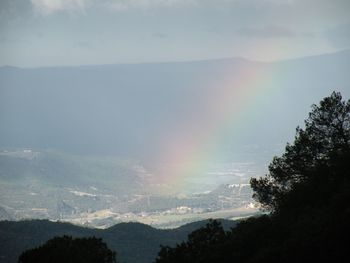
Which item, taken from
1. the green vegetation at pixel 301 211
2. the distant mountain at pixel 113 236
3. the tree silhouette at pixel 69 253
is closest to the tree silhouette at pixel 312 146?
the green vegetation at pixel 301 211

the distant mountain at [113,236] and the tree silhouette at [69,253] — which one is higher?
the distant mountain at [113,236]

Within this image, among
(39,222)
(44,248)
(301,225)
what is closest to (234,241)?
(301,225)

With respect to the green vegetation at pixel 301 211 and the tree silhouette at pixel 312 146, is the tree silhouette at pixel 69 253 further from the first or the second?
the tree silhouette at pixel 312 146

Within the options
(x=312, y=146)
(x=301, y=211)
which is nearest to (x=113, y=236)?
(x=312, y=146)

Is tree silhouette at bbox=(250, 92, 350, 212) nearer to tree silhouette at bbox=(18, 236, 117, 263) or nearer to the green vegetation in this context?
the green vegetation

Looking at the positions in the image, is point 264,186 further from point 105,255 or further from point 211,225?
point 105,255

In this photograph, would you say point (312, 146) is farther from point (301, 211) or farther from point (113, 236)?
point (113, 236)
